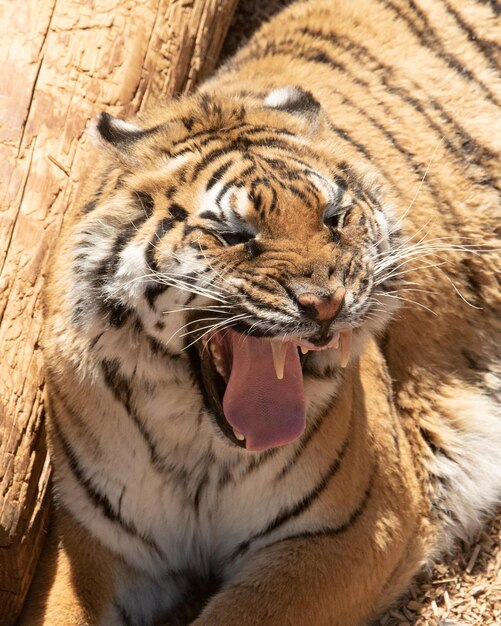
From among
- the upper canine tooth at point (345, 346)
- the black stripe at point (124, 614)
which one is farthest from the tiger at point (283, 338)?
the upper canine tooth at point (345, 346)

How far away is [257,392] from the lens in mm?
2711

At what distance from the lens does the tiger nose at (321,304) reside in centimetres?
239

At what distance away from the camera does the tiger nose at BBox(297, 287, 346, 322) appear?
2387 millimetres

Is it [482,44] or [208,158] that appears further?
[482,44]

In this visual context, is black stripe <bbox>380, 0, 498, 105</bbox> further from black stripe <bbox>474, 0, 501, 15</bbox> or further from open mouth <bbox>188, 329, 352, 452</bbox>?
open mouth <bbox>188, 329, 352, 452</bbox>

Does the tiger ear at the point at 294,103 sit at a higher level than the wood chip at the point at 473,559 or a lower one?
higher

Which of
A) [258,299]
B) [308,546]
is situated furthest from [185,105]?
[308,546]

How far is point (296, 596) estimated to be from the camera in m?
3.01

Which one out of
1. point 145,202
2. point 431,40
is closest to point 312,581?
point 145,202

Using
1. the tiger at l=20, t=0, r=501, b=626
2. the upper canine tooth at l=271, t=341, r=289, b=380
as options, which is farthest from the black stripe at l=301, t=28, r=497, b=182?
the upper canine tooth at l=271, t=341, r=289, b=380

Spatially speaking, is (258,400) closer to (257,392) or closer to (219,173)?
(257,392)

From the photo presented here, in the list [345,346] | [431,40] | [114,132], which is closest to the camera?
[345,346]

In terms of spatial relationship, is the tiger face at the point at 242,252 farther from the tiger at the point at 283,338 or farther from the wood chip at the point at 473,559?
the wood chip at the point at 473,559

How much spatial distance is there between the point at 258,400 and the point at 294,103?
0.84m
